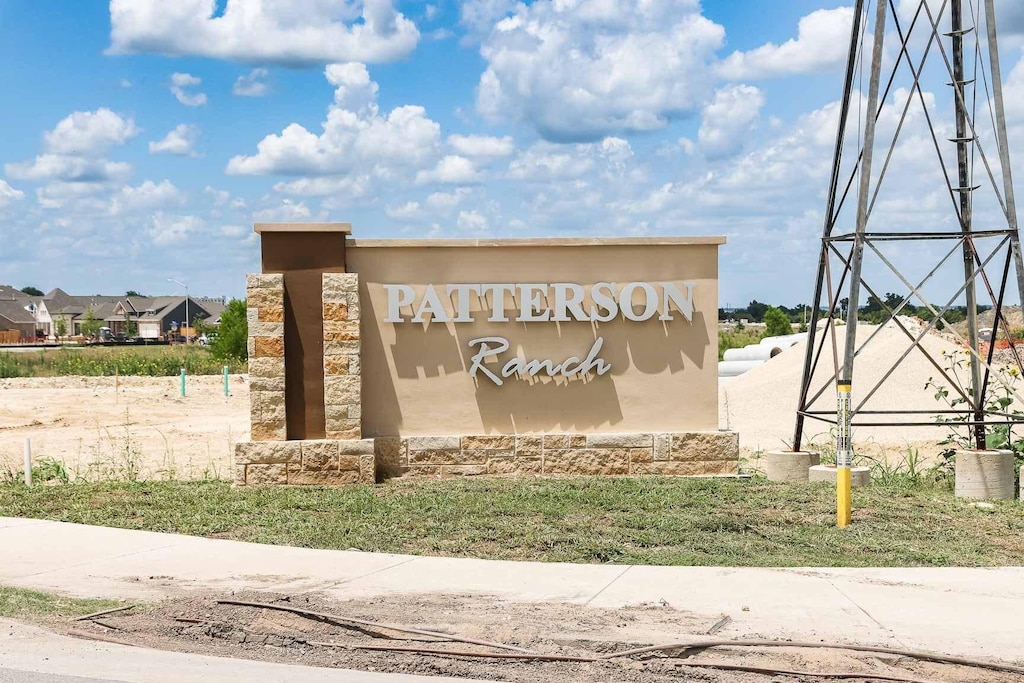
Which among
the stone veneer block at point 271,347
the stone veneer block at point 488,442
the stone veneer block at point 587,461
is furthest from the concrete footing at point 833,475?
the stone veneer block at point 271,347

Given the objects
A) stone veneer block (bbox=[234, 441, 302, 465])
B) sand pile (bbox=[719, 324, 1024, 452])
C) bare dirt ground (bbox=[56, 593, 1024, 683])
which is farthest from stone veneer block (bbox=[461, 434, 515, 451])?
bare dirt ground (bbox=[56, 593, 1024, 683])

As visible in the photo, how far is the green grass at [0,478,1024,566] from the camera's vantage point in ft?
33.4

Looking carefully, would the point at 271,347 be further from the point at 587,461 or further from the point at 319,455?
the point at 587,461

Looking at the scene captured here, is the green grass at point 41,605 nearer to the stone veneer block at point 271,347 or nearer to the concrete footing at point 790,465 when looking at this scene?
the stone veneer block at point 271,347

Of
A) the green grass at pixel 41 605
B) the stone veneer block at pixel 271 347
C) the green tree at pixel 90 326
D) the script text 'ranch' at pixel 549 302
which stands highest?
the green tree at pixel 90 326

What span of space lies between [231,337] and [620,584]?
45.2 meters

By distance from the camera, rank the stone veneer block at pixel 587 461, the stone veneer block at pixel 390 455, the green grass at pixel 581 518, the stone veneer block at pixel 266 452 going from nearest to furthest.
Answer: the green grass at pixel 581 518, the stone veneer block at pixel 266 452, the stone veneer block at pixel 390 455, the stone veneer block at pixel 587 461

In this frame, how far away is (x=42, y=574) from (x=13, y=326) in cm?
11898

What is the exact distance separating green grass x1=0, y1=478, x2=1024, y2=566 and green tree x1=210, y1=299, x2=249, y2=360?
37354 millimetres

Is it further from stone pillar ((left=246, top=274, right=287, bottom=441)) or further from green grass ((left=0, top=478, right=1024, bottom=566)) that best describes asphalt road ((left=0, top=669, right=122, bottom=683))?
stone pillar ((left=246, top=274, right=287, bottom=441))

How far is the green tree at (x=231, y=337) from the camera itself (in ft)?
169

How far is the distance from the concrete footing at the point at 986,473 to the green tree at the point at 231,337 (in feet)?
137

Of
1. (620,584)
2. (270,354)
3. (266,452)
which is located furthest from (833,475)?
Result: (270,354)

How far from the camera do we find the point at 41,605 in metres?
8.27
